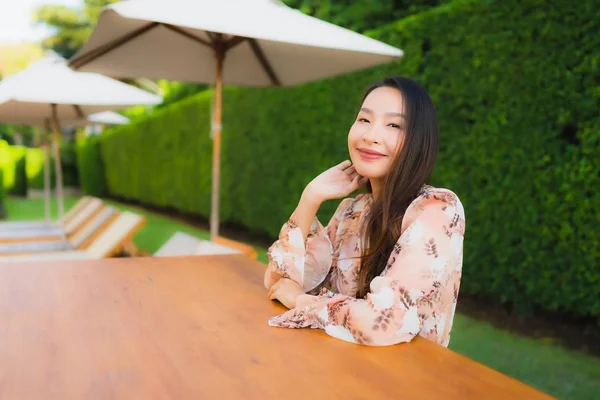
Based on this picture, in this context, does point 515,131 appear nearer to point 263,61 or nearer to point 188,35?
point 263,61

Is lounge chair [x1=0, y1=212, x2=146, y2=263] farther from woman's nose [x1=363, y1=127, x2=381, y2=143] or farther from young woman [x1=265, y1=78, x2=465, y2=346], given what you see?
woman's nose [x1=363, y1=127, x2=381, y2=143]

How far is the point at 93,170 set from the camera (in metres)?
20.8

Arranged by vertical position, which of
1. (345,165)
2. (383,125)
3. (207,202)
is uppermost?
(383,125)

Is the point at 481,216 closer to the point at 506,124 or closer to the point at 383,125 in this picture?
the point at 506,124

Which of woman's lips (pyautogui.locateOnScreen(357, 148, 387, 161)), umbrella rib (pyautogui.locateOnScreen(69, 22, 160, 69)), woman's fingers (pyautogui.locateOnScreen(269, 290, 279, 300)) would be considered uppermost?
umbrella rib (pyautogui.locateOnScreen(69, 22, 160, 69))

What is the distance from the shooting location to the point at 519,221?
4293 millimetres

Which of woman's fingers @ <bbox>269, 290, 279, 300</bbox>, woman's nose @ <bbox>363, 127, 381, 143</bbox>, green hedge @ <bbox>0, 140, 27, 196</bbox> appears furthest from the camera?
green hedge @ <bbox>0, 140, 27, 196</bbox>

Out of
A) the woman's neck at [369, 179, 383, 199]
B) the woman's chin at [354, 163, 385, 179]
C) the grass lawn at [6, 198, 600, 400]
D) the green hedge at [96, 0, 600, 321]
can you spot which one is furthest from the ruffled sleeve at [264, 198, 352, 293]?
the green hedge at [96, 0, 600, 321]

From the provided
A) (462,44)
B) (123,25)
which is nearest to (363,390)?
(123,25)

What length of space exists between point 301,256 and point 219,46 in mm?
2938

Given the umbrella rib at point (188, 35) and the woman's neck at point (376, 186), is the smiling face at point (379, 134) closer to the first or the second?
the woman's neck at point (376, 186)

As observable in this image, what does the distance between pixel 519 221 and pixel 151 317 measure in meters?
3.47

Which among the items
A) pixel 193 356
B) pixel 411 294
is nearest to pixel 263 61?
pixel 411 294

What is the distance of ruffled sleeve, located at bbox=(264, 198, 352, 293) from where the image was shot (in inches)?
71.7
